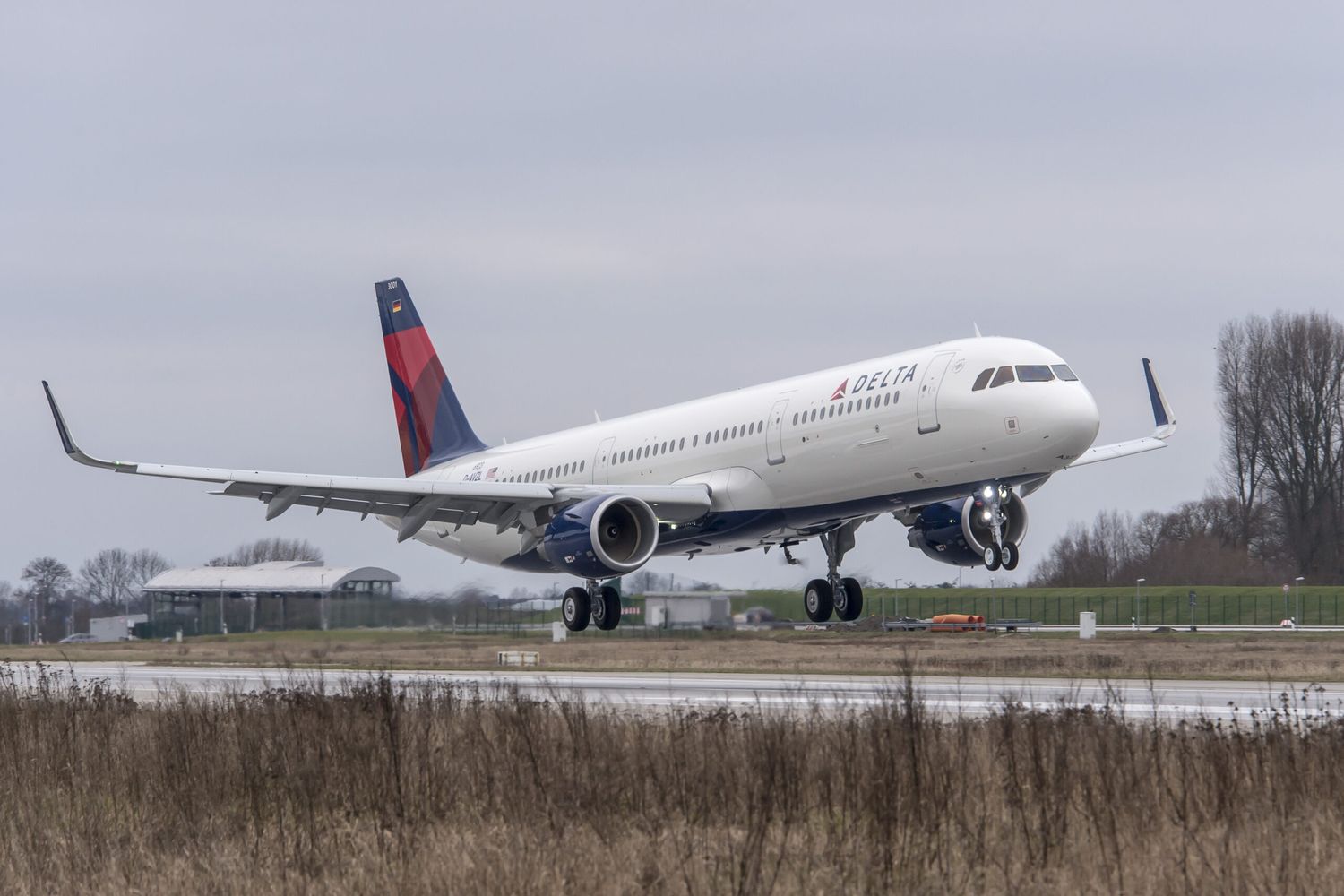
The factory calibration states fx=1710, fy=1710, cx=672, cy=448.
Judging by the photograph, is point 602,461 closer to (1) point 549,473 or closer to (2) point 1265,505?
(1) point 549,473

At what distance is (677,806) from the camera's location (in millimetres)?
15727

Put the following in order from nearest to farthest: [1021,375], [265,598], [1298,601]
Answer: [1021,375] → [265,598] → [1298,601]

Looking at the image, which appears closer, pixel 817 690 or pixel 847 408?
pixel 817 690

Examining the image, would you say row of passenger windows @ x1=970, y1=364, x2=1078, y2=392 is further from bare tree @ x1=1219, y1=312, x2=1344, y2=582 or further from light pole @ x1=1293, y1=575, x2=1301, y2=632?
bare tree @ x1=1219, y1=312, x2=1344, y2=582

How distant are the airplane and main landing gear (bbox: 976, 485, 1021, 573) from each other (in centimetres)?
4

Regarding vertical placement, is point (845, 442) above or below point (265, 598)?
above

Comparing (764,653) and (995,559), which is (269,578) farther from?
(995,559)

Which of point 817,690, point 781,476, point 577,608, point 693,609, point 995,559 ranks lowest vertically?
point 817,690

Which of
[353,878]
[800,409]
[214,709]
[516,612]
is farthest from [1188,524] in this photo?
[353,878]

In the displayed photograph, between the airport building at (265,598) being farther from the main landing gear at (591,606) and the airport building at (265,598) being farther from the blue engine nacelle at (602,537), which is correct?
the blue engine nacelle at (602,537)

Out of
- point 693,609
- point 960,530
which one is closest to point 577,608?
point 960,530

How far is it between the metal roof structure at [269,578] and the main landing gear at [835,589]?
10473 millimetres

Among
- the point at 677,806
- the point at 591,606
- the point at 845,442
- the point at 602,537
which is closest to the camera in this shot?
the point at 677,806

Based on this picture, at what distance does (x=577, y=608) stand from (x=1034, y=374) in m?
13.6
